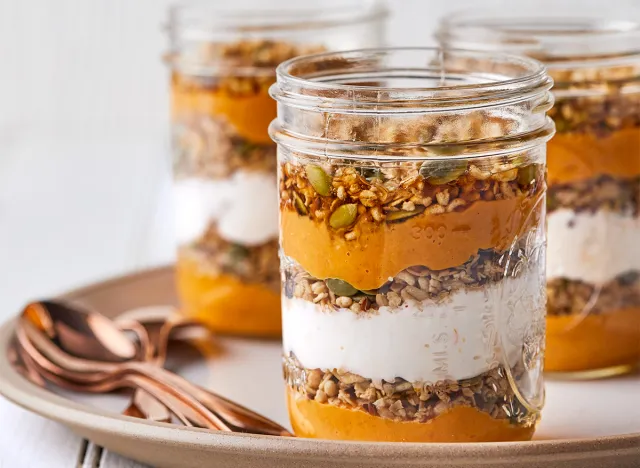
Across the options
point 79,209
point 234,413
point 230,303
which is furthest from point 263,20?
point 79,209

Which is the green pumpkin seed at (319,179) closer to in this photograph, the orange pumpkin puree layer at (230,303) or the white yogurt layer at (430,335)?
the white yogurt layer at (430,335)

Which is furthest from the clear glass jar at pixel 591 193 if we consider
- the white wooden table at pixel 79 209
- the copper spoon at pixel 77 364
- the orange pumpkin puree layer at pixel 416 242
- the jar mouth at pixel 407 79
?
the white wooden table at pixel 79 209

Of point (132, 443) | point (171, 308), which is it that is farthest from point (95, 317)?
point (132, 443)

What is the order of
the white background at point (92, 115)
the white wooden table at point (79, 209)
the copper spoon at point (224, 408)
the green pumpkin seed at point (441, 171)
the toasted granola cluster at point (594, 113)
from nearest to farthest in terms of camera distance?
the green pumpkin seed at point (441, 171)
the copper spoon at point (224, 408)
the toasted granola cluster at point (594, 113)
the white wooden table at point (79, 209)
the white background at point (92, 115)

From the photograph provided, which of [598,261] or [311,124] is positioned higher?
[311,124]

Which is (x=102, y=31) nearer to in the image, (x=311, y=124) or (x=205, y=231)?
(x=205, y=231)

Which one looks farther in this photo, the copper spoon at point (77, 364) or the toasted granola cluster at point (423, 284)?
the copper spoon at point (77, 364)

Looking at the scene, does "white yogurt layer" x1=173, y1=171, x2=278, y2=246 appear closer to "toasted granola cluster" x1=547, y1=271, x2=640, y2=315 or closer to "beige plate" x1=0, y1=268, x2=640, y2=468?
"beige plate" x1=0, y1=268, x2=640, y2=468

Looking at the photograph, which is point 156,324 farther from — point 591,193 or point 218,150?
point 591,193
